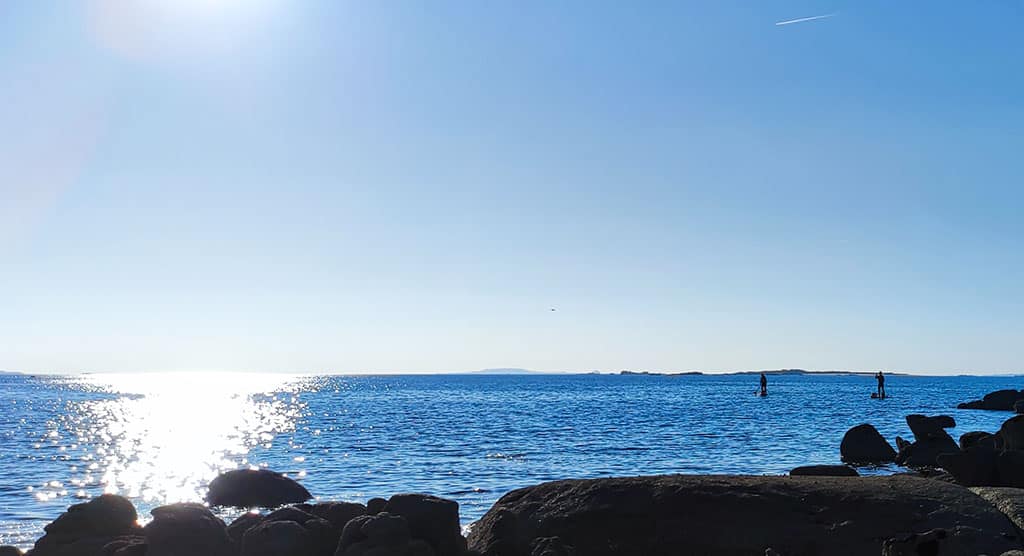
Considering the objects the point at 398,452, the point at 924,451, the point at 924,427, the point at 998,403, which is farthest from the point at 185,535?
the point at 998,403

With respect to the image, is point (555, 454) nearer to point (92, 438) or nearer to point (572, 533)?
point (572, 533)

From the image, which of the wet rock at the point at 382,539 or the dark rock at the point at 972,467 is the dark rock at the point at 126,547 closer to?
the wet rock at the point at 382,539

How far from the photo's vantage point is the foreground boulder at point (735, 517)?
1421 centimetres

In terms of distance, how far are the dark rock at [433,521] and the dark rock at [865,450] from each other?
84.3 ft

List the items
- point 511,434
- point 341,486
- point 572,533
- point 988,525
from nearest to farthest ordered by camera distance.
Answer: point 988,525
point 572,533
point 341,486
point 511,434

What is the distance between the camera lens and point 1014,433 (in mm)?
29672

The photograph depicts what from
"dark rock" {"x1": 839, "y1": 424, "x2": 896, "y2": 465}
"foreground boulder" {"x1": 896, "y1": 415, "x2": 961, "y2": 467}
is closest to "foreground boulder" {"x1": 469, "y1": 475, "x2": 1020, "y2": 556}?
"foreground boulder" {"x1": 896, "y1": 415, "x2": 961, "y2": 467}

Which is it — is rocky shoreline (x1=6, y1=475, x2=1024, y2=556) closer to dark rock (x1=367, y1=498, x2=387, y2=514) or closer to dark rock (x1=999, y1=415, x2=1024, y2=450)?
dark rock (x1=367, y1=498, x2=387, y2=514)

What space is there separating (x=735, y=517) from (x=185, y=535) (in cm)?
949

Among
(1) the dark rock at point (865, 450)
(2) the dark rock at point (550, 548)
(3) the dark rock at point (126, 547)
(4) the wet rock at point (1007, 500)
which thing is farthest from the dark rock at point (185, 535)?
(1) the dark rock at point (865, 450)

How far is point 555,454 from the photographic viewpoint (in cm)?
3791

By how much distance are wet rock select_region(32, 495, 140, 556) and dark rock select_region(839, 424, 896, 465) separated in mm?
29131

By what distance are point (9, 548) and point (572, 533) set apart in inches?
390

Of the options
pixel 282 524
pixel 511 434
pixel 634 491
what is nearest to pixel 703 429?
pixel 511 434
